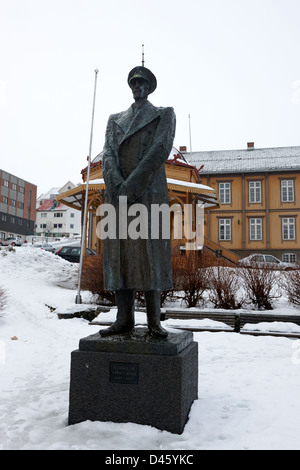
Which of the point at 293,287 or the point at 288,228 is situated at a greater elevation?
the point at 288,228

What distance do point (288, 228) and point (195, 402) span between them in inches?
1217

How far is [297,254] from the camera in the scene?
31516mm

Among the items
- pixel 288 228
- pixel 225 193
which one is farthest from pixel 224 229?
pixel 288 228

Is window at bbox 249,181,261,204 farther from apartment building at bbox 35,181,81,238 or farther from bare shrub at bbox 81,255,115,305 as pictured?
apartment building at bbox 35,181,81,238

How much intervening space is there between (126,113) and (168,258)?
A: 5.26 feet

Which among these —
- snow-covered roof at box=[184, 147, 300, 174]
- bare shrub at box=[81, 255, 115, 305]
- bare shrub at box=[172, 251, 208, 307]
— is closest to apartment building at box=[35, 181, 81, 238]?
snow-covered roof at box=[184, 147, 300, 174]

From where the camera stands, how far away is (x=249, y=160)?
3512 cm

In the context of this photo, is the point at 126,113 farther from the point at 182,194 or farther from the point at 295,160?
the point at 295,160

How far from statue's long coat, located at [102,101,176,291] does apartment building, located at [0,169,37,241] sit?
6546 cm

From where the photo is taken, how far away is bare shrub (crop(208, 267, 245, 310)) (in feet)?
32.4

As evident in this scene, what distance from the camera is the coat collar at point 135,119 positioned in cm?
369

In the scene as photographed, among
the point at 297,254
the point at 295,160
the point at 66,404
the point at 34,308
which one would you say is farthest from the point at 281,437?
the point at 295,160

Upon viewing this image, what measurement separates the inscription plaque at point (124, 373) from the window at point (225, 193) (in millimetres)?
31549

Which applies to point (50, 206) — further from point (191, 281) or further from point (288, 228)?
point (191, 281)
